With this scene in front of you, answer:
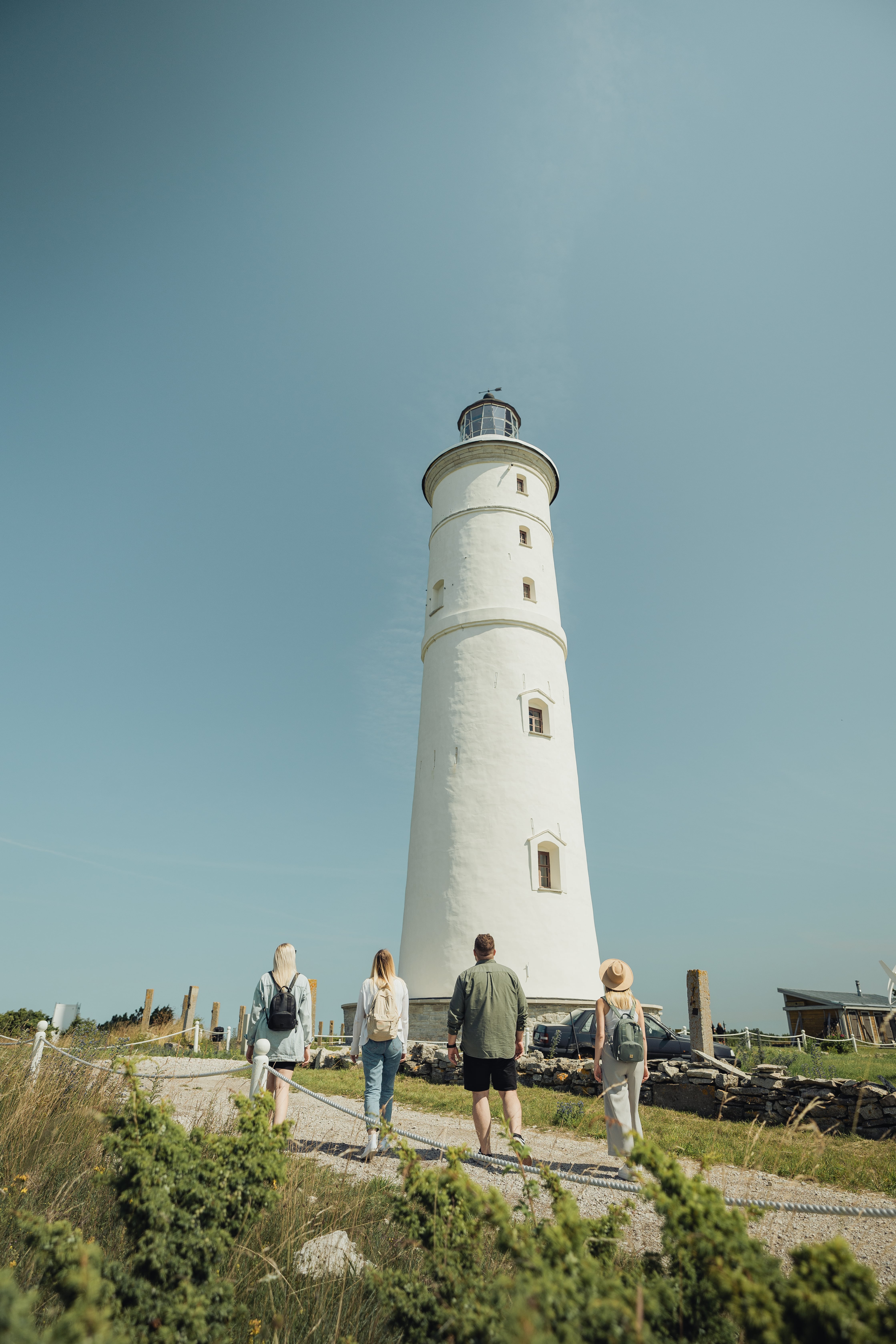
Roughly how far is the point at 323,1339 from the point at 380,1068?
361cm

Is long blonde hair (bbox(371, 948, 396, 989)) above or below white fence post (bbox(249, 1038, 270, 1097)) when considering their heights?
above

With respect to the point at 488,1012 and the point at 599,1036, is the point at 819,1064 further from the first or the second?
the point at 488,1012

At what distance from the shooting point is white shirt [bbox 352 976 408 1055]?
693 centimetres

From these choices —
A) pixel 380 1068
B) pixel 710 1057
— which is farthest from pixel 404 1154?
pixel 710 1057

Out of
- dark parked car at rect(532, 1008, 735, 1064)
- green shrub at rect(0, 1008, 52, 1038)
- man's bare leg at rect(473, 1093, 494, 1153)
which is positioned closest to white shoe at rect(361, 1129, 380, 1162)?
man's bare leg at rect(473, 1093, 494, 1153)

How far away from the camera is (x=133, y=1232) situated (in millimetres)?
3031

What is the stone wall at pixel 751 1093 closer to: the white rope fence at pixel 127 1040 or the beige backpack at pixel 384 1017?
the beige backpack at pixel 384 1017

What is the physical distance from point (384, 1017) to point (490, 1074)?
111 centimetres

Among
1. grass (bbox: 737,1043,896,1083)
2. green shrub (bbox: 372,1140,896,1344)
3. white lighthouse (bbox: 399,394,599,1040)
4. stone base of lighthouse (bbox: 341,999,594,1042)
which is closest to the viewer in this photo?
green shrub (bbox: 372,1140,896,1344)

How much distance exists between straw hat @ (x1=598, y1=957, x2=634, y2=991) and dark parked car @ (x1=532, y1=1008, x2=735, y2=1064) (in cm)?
645

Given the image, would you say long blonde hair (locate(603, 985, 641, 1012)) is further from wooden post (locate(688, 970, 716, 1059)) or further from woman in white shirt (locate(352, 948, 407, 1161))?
wooden post (locate(688, 970, 716, 1059))

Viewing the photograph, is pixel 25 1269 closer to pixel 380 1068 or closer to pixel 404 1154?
pixel 404 1154

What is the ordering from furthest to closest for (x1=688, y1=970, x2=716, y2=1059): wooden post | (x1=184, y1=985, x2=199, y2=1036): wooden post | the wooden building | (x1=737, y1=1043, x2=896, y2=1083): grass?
1. the wooden building
2. (x1=184, y1=985, x2=199, y2=1036): wooden post
3. (x1=688, y1=970, x2=716, y2=1059): wooden post
4. (x1=737, y1=1043, x2=896, y2=1083): grass

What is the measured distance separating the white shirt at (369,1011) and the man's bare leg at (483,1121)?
0.83 meters
